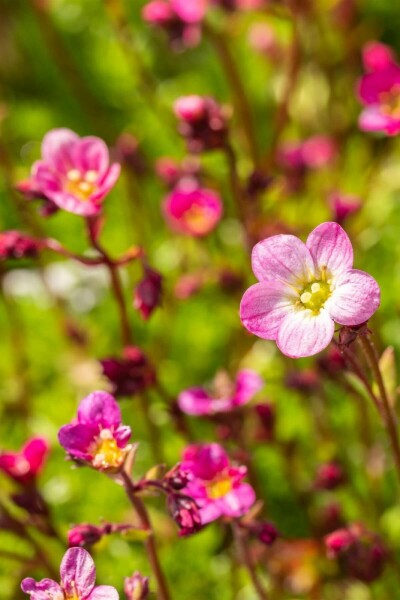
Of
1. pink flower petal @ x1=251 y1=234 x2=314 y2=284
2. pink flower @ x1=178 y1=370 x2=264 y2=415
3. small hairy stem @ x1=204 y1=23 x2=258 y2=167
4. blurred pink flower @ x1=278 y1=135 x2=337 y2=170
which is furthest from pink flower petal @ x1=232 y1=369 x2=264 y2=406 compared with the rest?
small hairy stem @ x1=204 y1=23 x2=258 y2=167

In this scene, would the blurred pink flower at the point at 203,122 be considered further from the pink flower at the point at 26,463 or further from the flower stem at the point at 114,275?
Result: the pink flower at the point at 26,463

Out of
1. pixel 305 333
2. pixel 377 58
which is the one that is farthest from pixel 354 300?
pixel 377 58

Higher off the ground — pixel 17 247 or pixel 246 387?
pixel 17 247

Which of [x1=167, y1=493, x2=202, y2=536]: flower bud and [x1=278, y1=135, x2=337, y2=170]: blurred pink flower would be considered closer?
[x1=167, y1=493, x2=202, y2=536]: flower bud

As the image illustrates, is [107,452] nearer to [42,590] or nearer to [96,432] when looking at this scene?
[96,432]

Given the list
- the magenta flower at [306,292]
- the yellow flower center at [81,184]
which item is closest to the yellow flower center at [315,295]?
the magenta flower at [306,292]

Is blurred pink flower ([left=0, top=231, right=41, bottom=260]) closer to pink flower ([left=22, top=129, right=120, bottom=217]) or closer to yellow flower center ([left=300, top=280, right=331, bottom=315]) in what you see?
pink flower ([left=22, top=129, right=120, bottom=217])

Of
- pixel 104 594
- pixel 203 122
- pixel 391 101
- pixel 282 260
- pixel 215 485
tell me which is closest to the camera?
pixel 104 594
